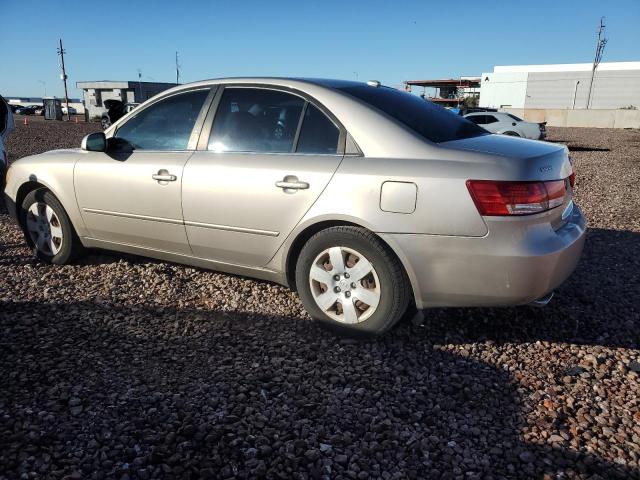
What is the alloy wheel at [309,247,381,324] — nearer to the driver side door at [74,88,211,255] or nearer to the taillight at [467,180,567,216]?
the taillight at [467,180,567,216]

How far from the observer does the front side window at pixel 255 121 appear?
3451mm

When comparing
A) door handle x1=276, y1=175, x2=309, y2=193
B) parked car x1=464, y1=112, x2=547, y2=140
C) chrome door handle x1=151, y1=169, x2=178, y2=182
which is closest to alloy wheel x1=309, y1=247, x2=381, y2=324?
door handle x1=276, y1=175, x2=309, y2=193

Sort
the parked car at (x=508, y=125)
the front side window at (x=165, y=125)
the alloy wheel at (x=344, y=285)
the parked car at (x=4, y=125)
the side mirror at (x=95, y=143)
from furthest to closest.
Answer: the parked car at (x=508, y=125)
the parked car at (x=4, y=125)
the side mirror at (x=95, y=143)
the front side window at (x=165, y=125)
the alloy wheel at (x=344, y=285)

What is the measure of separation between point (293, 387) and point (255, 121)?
6.16 ft

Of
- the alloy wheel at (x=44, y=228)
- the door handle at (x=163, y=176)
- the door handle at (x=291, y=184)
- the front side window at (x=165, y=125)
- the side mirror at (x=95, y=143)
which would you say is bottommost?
the alloy wheel at (x=44, y=228)

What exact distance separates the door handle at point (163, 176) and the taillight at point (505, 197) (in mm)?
2127

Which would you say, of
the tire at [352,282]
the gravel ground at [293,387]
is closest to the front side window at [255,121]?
the tire at [352,282]

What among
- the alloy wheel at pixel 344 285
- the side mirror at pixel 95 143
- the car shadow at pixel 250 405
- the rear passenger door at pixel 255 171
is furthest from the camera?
the side mirror at pixel 95 143

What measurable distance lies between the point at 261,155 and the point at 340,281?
1.01m

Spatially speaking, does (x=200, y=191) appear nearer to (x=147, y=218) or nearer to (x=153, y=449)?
(x=147, y=218)

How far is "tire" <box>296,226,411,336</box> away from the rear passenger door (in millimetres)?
270

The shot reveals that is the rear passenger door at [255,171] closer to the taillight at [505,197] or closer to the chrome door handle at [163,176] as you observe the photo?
the chrome door handle at [163,176]

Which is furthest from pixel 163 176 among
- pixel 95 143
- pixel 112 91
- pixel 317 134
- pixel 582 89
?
pixel 582 89

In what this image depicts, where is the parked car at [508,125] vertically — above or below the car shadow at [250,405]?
above
